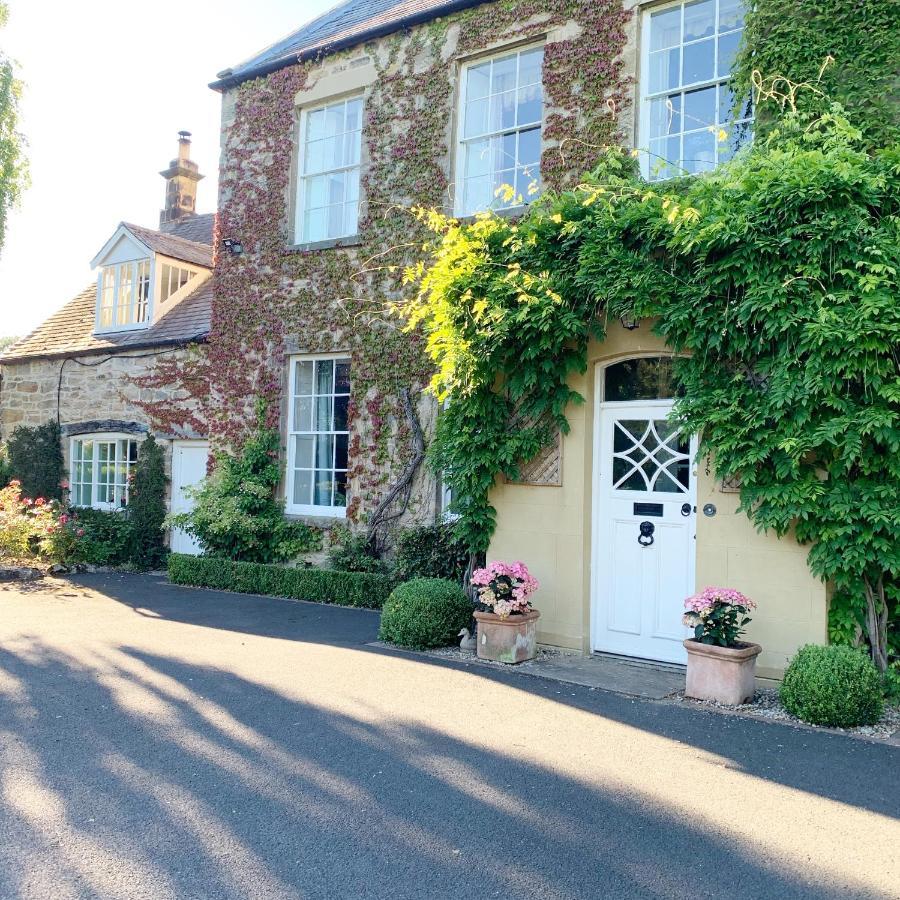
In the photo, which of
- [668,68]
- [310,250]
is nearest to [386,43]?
[310,250]

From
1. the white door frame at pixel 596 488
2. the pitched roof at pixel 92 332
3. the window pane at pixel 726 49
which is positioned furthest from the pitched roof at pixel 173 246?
the window pane at pixel 726 49

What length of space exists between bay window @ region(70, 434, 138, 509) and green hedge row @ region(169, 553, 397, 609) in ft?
10.9

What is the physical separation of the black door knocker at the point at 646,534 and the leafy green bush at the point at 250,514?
520cm

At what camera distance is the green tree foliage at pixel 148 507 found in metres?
13.3

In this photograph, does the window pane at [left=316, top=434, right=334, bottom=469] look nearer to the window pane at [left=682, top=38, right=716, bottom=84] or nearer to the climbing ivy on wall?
the climbing ivy on wall

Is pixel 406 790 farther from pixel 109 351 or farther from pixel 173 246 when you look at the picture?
pixel 173 246

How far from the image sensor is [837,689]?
5340mm

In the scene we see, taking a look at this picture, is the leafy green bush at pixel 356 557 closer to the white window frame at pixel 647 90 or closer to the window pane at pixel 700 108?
the white window frame at pixel 647 90

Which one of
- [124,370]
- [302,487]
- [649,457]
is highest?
[124,370]

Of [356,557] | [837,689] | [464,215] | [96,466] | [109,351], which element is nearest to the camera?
[837,689]

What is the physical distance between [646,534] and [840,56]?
447 cm

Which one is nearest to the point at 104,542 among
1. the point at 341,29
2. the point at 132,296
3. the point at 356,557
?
the point at 132,296

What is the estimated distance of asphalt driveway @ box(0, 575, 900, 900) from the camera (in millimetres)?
3395

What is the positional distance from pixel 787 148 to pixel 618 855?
5.39 m
